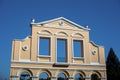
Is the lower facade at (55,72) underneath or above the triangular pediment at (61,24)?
underneath

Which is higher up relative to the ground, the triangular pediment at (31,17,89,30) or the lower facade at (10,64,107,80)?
the triangular pediment at (31,17,89,30)

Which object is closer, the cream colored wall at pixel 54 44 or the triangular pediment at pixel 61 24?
the cream colored wall at pixel 54 44

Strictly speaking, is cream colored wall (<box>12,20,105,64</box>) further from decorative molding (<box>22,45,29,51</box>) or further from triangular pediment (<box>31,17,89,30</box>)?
decorative molding (<box>22,45,29,51</box>)

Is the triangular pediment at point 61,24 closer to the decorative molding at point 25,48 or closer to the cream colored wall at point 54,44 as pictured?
the cream colored wall at point 54,44

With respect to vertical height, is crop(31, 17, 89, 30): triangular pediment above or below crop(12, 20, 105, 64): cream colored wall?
above

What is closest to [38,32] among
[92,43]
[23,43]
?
[23,43]

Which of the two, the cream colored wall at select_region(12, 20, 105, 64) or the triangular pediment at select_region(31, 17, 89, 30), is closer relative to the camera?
the cream colored wall at select_region(12, 20, 105, 64)

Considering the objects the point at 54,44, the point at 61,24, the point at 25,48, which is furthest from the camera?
the point at 61,24

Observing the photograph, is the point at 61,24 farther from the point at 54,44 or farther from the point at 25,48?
the point at 25,48

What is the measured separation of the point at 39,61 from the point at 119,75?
14246mm

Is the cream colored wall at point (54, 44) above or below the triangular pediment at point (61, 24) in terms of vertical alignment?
below

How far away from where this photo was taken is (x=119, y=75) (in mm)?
29594

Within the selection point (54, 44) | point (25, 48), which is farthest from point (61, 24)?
point (25, 48)

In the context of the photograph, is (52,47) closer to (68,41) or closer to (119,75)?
(68,41)
